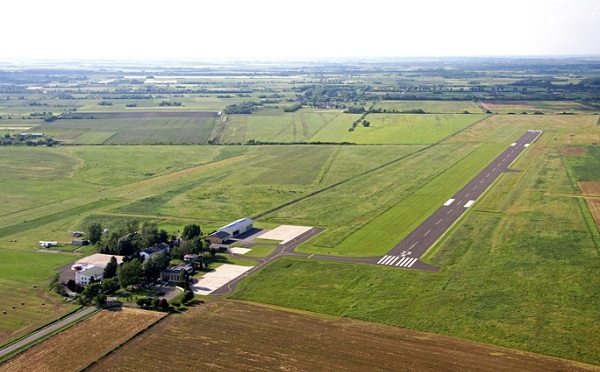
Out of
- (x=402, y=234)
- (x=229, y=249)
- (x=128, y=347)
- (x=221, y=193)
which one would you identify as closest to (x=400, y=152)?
(x=221, y=193)

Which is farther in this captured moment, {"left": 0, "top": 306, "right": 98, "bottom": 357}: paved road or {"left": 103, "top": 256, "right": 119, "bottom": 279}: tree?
{"left": 103, "top": 256, "right": 119, "bottom": 279}: tree

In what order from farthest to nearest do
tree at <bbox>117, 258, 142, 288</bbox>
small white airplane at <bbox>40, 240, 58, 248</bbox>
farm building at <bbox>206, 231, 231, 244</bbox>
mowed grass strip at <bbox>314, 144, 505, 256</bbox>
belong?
small white airplane at <bbox>40, 240, 58, 248</bbox>, farm building at <bbox>206, 231, 231, 244</bbox>, mowed grass strip at <bbox>314, 144, 505, 256</bbox>, tree at <bbox>117, 258, 142, 288</bbox>

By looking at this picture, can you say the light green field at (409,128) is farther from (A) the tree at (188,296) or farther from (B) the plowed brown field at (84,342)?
(B) the plowed brown field at (84,342)

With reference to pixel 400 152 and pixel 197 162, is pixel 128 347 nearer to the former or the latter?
pixel 197 162

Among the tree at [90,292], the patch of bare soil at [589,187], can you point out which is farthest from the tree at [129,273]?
the patch of bare soil at [589,187]

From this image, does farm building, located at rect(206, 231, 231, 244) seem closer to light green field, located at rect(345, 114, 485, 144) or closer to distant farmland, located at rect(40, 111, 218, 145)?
distant farmland, located at rect(40, 111, 218, 145)

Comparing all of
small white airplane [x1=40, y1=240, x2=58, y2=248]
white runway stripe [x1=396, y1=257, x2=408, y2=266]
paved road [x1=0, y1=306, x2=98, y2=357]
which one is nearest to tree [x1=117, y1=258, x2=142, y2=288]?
paved road [x1=0, y1=306, x2=98, y2=357]
